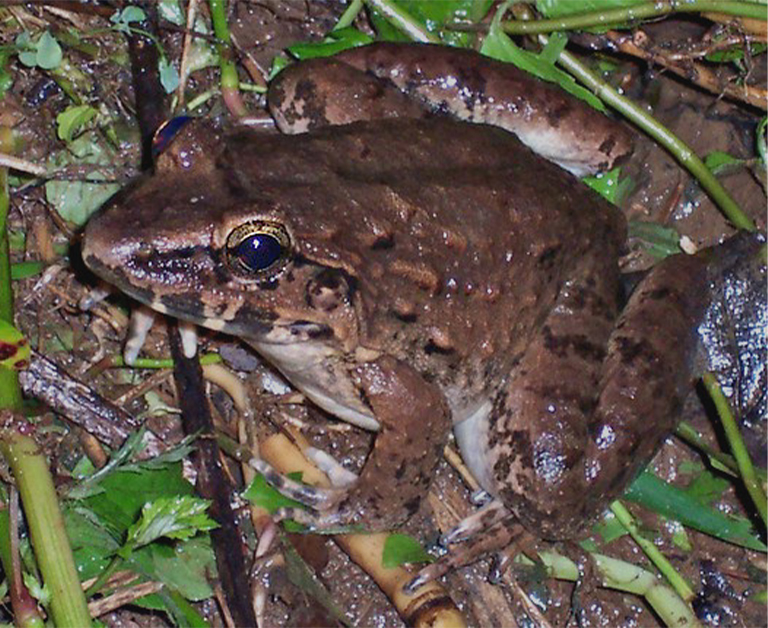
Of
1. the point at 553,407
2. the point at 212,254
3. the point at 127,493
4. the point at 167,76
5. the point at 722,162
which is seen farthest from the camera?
the point at 722,162

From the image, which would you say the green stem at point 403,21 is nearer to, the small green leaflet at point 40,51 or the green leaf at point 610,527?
the small green leaflet at point 40,51

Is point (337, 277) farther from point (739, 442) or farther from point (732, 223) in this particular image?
point (732, 223)

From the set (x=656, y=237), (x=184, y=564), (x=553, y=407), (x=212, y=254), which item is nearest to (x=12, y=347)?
(x=212, y=254)

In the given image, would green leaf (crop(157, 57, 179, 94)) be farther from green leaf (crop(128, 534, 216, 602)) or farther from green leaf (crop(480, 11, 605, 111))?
green leaf (crop(128, 534, 216, 602))

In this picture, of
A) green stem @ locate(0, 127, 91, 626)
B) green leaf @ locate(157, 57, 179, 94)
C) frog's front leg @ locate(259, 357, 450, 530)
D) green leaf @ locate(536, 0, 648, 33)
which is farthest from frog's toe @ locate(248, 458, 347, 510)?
green leaf @ locate(536, 0, 648, 33)

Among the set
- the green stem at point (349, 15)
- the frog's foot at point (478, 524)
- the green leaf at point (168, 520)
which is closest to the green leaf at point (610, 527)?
the frog's foot at point (478, 524)

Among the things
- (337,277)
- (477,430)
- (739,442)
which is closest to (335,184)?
(337,277)

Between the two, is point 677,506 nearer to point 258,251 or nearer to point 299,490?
point 299,490
